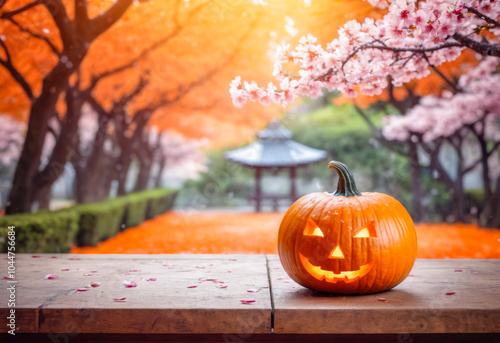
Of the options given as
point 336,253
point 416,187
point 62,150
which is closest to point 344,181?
point 336,253

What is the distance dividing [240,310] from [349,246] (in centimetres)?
65

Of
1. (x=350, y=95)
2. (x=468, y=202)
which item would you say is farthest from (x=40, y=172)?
(x=468, y=202)

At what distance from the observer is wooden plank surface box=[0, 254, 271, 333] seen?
206 centimetres

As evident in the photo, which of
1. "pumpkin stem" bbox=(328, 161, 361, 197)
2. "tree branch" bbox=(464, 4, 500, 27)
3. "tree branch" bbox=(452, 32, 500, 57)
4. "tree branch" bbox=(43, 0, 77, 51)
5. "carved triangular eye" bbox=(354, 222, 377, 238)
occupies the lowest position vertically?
"carved triangular eye" bbox=(354, 222, 377, 238)

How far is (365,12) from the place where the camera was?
4.73 meters

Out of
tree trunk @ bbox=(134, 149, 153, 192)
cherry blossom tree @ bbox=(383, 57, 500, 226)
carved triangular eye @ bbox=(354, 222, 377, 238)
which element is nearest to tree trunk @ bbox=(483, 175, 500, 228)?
cherry blossom tree @ bbox=(383, 57, 500, 226)

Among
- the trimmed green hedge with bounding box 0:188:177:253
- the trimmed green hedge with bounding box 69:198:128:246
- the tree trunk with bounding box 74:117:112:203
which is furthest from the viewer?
the tree trunk with bounding box 74:117:112:203

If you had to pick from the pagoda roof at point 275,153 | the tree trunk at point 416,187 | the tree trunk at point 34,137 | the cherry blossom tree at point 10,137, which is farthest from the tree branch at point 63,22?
the cherry blossom tree at point 10,137

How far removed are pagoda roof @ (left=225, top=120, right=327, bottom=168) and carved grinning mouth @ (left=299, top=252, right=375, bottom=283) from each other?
13.3 meters

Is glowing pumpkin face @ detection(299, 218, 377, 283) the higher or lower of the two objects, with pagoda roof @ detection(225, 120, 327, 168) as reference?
lower

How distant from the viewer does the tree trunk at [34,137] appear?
5277 mm

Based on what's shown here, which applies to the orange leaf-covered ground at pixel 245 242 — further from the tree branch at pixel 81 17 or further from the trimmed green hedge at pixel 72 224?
the tree branch at pixel 81 17

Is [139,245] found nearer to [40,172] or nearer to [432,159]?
[40,172]

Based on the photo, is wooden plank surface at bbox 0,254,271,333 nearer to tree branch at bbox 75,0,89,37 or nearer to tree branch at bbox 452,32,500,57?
tree branch at bbox 452,32,500,57
